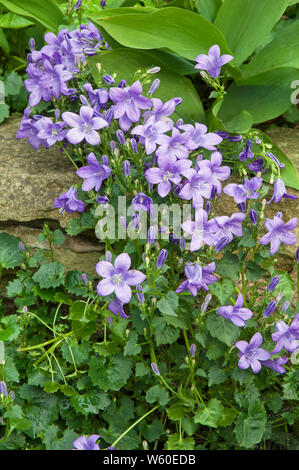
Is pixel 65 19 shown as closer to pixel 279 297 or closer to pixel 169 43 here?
pixel 169 43

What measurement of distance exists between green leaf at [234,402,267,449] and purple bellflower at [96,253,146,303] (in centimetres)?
60

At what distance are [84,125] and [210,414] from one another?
3.47 ft

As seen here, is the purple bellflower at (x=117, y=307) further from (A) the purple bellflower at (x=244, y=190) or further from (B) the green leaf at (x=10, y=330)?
(A) the purple bellflower at (x=244, y=190)

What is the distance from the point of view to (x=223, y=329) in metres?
1.91

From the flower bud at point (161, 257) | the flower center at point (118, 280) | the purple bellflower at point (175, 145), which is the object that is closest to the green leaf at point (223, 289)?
the flower bud at point (161, 257)

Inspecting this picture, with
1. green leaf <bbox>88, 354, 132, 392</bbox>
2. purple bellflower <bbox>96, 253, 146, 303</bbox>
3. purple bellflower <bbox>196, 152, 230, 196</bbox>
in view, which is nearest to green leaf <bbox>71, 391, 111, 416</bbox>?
green leaf <bbox>88, 354, 132, 392</bbox>

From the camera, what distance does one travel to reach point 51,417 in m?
2.07

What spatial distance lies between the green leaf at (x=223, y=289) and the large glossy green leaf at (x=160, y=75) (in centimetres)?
81

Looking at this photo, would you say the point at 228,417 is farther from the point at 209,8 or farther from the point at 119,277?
the point at 209,8

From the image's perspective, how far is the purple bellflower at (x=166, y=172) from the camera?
1.88 m

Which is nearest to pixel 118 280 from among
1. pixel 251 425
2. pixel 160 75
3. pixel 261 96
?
pixel 251 425

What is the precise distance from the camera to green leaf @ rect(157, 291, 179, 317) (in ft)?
6.03

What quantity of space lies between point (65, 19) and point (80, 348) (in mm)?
1585

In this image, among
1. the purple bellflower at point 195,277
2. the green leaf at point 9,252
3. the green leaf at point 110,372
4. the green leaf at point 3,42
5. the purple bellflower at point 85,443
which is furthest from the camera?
the green leaf at point 3,42
